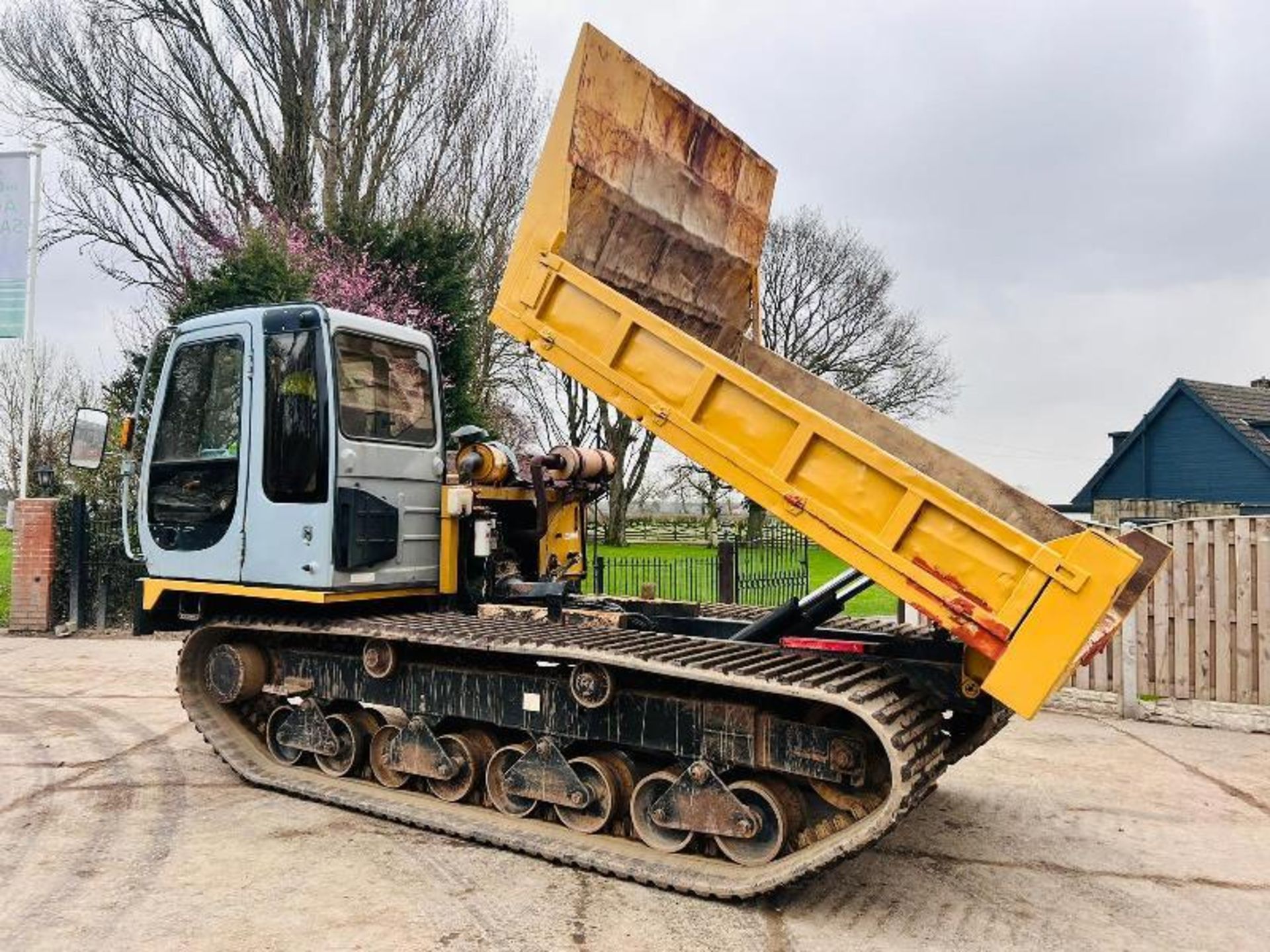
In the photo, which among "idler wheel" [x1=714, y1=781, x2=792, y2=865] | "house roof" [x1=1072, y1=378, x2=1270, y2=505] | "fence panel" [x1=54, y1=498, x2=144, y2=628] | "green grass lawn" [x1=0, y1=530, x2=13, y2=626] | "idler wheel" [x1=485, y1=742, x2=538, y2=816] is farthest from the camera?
"house roof" [x1=1072, y1=378, x2=1270, y2=505]

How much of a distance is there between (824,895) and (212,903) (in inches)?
102

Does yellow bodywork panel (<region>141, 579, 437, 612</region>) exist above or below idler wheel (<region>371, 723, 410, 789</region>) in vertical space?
above

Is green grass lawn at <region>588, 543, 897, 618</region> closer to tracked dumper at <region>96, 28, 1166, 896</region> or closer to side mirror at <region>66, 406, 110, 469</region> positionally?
tracked dumper at <region>96, 28, 1166, 896</region>

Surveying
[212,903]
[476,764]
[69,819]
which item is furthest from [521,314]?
[69,819]

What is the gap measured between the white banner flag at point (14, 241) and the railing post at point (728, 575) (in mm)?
10239

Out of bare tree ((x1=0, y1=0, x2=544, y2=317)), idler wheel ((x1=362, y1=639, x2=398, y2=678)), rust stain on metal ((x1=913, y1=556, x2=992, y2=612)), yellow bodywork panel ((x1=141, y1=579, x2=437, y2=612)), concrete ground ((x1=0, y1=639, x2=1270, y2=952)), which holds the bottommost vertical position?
concrete ground ((x1=0, y1=639, x2=1270, y2=952))

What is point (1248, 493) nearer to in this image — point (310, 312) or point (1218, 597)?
point (1218, 597)

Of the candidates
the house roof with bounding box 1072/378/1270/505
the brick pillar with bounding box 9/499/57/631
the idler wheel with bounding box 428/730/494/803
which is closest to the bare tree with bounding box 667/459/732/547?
the house roof with bounding box 1072/378/1270/505

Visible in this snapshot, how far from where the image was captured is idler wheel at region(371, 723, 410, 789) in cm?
559

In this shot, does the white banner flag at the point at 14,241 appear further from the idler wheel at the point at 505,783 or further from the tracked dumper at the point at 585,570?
the idler wheel at the point at 505,783

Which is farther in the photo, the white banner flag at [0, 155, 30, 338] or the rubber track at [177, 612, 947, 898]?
the white banner flag at [0, 155, 30, 338]

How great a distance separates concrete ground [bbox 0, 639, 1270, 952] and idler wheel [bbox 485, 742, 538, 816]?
0.29 meters

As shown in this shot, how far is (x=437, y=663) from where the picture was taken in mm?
5367

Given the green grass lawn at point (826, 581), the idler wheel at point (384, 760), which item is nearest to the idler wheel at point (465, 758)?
the idler wheel at point (384, 760)
